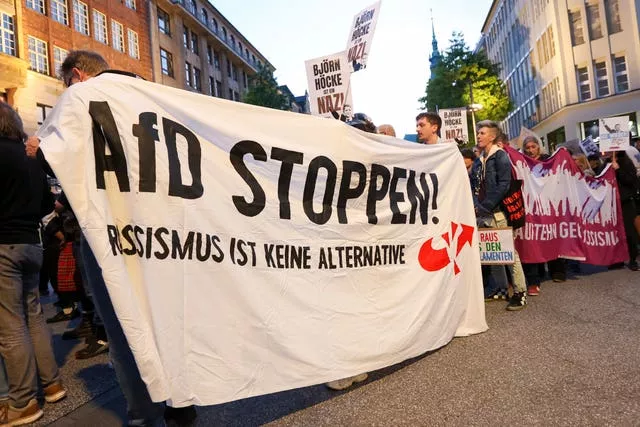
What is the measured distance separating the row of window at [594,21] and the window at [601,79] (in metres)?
1.84

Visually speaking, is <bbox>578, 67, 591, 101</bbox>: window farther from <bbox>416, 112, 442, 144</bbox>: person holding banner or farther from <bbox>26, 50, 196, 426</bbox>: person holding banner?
<bbox>26, 50, 196, 426</bbox>: person holding banner

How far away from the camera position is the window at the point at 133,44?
3319 centimetres

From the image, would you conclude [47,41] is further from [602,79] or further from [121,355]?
[602,79]

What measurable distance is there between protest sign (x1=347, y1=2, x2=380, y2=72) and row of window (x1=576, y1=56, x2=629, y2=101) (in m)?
31.3

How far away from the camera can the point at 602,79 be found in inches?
1294

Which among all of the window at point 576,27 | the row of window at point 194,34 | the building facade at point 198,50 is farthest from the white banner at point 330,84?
the row of window at point 194,34

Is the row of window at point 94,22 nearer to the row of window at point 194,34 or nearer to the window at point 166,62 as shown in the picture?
the window at point 166,62

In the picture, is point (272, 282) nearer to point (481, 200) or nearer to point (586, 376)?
point (586, 376)

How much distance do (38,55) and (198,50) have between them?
65.3 ft

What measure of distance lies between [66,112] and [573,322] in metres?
4.41

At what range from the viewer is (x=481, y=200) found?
19.0 feet

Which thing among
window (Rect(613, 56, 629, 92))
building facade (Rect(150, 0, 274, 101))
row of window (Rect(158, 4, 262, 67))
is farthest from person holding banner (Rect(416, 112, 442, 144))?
row of window (Rect(158, 4, 262, 67))

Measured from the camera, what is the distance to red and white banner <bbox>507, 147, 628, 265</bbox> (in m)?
6.26

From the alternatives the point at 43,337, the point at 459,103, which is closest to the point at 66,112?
the point at 43,337
